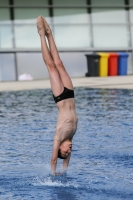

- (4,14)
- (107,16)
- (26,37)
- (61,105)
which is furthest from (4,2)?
(61,105)

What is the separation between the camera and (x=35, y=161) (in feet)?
24.4

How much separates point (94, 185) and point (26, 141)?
301 cm

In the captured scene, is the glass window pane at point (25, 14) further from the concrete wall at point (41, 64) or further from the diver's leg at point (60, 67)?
the diver's leg at point (60, 67)

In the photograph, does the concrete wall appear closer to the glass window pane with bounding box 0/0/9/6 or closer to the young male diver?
the glass window pane with bounding box 0/0/9/6

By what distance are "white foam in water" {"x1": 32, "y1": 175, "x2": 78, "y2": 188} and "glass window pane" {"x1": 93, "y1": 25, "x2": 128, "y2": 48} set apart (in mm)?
19194

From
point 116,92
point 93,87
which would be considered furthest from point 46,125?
point 93,87

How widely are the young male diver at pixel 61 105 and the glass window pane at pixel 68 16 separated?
17.8 meters

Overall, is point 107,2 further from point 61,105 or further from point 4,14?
point 61,105

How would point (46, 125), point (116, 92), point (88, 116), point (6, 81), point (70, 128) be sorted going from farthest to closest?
1. point (6, 81)
2. point (116, 92)
3. point (88, 116)
4. point (46, 125)
5. point (70, 128)

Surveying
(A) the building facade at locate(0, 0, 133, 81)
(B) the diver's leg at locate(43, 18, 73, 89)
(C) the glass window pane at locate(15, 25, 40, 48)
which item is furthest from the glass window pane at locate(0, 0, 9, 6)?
(B) the diver's leg at locate(43, 18, 73, 89)

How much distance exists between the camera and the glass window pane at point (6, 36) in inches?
944

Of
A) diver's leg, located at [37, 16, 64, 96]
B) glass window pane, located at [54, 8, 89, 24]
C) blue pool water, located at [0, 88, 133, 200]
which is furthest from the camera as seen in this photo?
glass window pane, located at [54, 8, 89, 24]

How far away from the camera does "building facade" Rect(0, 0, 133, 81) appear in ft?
79.2

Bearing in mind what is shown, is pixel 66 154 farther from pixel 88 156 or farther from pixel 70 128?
pixel 88 156
